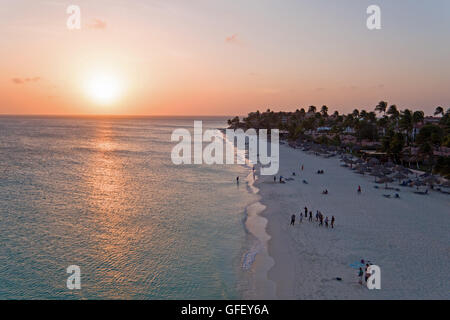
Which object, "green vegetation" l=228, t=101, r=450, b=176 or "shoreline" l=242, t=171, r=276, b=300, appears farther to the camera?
"green vegetation" l=228, t=101, r=450, b=176

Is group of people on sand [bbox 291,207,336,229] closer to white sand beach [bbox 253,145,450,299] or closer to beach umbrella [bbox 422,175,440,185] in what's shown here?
white sand beach [bbox 253,145,450,299]

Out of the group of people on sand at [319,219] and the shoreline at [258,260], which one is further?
the group of people on sand at [319,219]

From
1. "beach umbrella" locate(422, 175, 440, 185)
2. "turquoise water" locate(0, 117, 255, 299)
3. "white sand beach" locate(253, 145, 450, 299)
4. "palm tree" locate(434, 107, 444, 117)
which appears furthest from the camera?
"palm tree" locate(434, 107, 444, 117)

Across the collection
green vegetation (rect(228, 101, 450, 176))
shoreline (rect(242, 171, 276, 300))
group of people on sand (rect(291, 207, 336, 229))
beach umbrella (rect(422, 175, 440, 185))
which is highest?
green vegetation (rect(228, 101, 450, 176))

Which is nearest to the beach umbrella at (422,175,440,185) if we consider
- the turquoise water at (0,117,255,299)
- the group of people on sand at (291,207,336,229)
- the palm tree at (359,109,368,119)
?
the group of people on sand at (291,207,336,229)

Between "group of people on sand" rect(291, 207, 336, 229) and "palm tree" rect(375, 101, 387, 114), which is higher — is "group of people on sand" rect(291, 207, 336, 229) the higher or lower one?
the lower one

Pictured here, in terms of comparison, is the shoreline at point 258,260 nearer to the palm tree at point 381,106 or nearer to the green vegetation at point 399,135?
the green vegetation at point 399,135

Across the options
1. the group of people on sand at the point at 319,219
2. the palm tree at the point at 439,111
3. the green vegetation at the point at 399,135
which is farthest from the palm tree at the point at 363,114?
the group of people on sand at the point at 319,219
